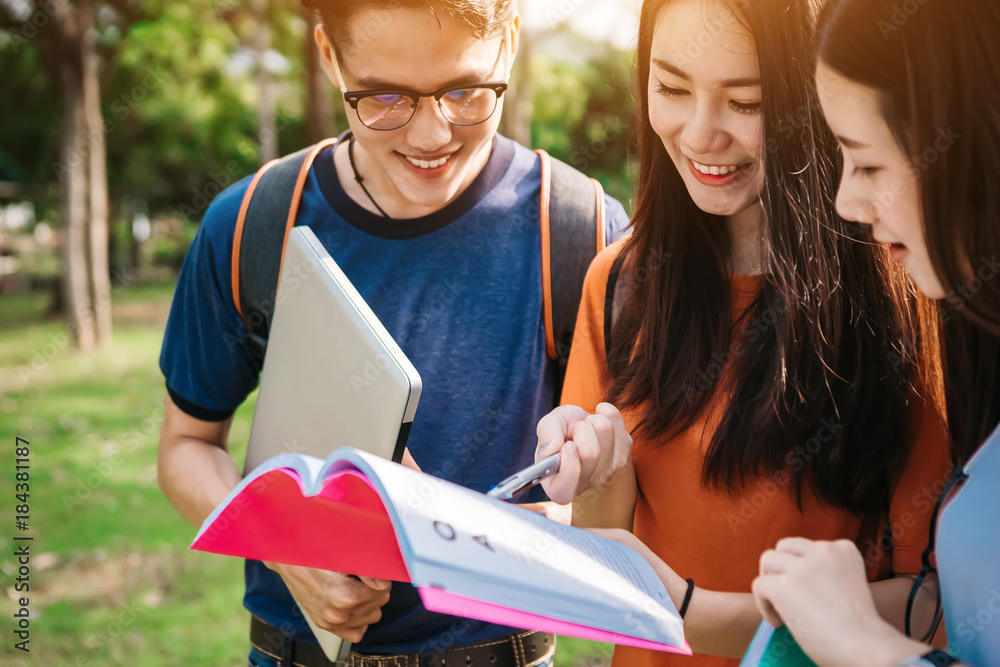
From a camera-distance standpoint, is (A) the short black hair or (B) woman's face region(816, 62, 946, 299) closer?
(B) woman's face region(816, 62, 946, 299)

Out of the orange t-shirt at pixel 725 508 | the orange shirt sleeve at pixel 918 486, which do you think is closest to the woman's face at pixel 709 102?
the orange t-shirt at pixel 725 508

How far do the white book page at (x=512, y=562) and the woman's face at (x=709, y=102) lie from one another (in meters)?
0.75

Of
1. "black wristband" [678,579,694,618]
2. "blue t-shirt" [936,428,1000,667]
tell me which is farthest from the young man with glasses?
"blue t-shirt" [936,428,1000,667]

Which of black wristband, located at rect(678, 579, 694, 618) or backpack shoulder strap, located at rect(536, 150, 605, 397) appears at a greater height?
backpack shoulder strap, located at rect(536, 150, 605, 397)

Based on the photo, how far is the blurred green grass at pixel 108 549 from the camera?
392 centimetres

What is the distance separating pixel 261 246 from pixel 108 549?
369 cm

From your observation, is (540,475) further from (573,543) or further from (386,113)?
(386,113)

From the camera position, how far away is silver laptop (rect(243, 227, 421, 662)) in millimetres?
1403

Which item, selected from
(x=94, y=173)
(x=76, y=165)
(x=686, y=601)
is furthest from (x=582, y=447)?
(x=94, y=173)

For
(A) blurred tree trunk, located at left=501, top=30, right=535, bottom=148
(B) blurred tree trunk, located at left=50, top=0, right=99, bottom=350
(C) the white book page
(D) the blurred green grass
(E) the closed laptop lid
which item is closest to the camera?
(C) the white book page

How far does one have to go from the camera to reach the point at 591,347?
5.72 ft

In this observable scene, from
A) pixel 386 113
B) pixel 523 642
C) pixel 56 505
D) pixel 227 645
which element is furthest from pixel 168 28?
pixel 523 642

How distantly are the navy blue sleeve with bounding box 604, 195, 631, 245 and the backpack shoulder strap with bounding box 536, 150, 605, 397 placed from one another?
37 millimetres

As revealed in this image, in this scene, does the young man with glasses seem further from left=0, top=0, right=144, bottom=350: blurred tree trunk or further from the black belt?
left=0, top=0, right=144, bottom=350: blurred tree trunk
